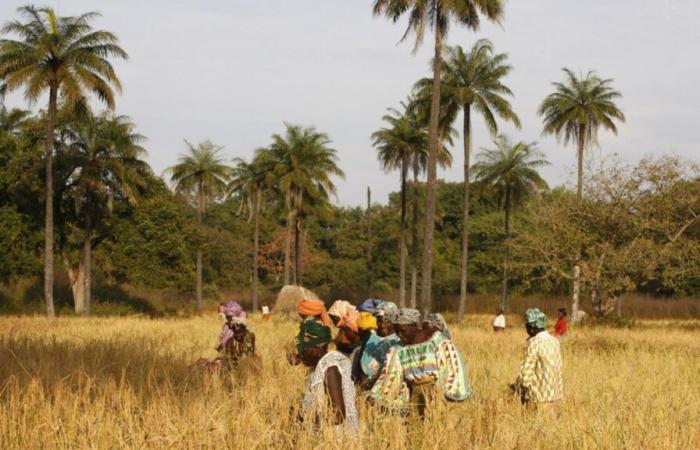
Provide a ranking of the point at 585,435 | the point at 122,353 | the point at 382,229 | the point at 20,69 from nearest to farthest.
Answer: the point at 585,435, the point at 122,353, the point at 20,69, the point at 382,229

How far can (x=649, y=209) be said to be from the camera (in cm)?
3309

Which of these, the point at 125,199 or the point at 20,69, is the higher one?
the point at 20,69

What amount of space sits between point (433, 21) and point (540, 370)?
23.3m

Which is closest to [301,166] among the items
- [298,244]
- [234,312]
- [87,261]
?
[298,244]

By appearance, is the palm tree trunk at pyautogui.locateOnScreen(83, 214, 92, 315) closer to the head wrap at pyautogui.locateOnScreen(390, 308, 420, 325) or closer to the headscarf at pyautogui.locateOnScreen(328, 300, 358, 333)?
the headscarf at pyautogui.locateOnScreen(328, 300, 358, 333)

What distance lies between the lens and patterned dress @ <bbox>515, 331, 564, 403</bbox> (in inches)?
314


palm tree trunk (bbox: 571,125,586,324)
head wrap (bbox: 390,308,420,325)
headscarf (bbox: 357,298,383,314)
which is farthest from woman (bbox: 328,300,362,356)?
palm tree trunk (bbox: 571,125,586,324)

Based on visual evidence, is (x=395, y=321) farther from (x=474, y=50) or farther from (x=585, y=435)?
(x=474, y=50)

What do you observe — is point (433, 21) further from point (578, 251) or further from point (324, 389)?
point (324, 389)

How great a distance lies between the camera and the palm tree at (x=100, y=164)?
40875 millimetres

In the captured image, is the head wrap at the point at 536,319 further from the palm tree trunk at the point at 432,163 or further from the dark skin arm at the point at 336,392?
the palm tree trunk at the point at 432,163

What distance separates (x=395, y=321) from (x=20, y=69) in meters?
29.5

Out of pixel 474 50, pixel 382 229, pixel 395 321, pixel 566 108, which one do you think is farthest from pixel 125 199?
pixel 395 321

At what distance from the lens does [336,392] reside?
5.57 meters
